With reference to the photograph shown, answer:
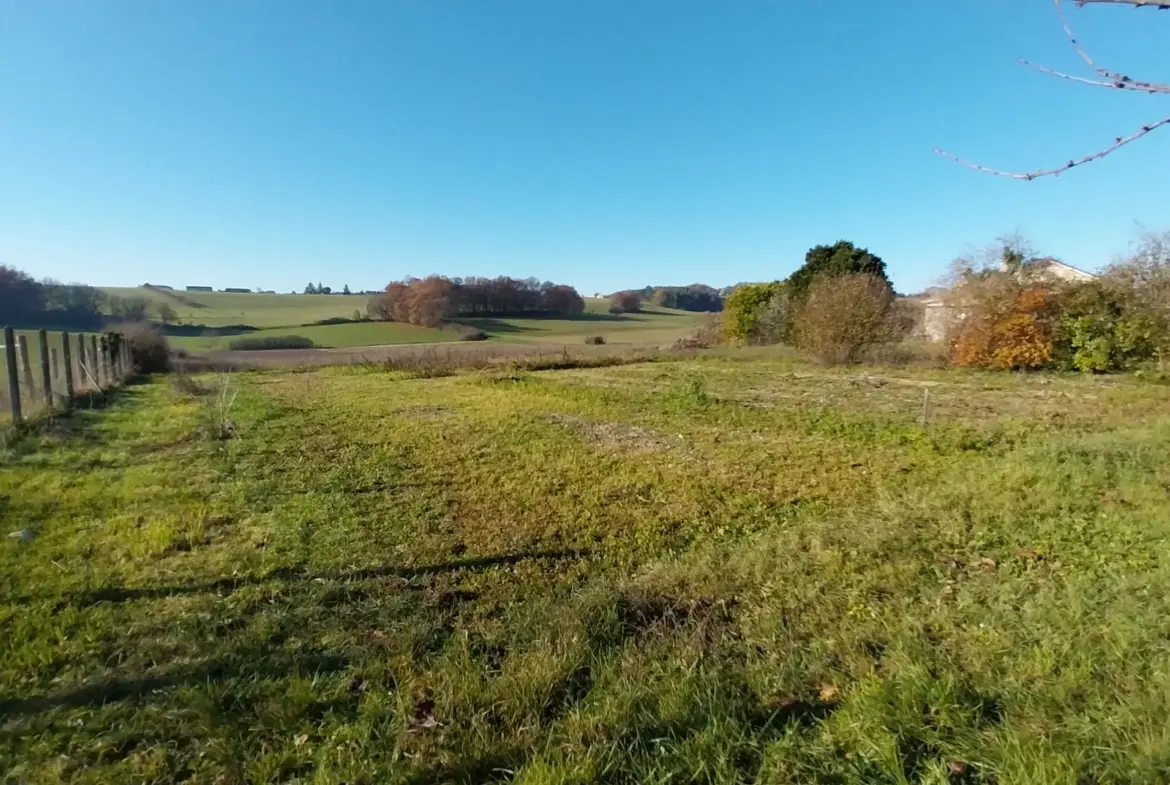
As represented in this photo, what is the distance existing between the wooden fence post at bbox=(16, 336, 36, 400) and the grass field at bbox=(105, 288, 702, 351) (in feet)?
103

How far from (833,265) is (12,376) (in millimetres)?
28483

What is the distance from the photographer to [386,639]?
128 inches

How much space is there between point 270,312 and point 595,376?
5926cm

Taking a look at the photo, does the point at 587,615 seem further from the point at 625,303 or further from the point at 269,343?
the point at 625,303

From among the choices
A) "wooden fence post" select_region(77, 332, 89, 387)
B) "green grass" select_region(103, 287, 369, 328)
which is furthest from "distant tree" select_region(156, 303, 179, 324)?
"wooden fence post" select_region(77, 332, 89, 387)

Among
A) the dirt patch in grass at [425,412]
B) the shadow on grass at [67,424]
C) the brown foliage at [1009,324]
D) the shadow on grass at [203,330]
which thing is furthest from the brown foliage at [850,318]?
the shadow on grass at [203,330]

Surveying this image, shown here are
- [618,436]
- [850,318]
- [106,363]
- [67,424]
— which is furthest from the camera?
[850,318]

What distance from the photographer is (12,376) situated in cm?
863

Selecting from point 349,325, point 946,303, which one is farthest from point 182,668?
point 349,325

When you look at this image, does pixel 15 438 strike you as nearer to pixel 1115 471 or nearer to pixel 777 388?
pixel 1115 471

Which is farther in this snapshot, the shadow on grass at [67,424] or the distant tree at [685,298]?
the distant tree at [685,298]

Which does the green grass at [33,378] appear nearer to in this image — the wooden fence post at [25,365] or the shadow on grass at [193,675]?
the wooden fence post at [25,365]

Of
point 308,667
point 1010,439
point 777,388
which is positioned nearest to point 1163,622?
point 308,667

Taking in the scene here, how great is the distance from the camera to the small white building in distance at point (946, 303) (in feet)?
65.2
